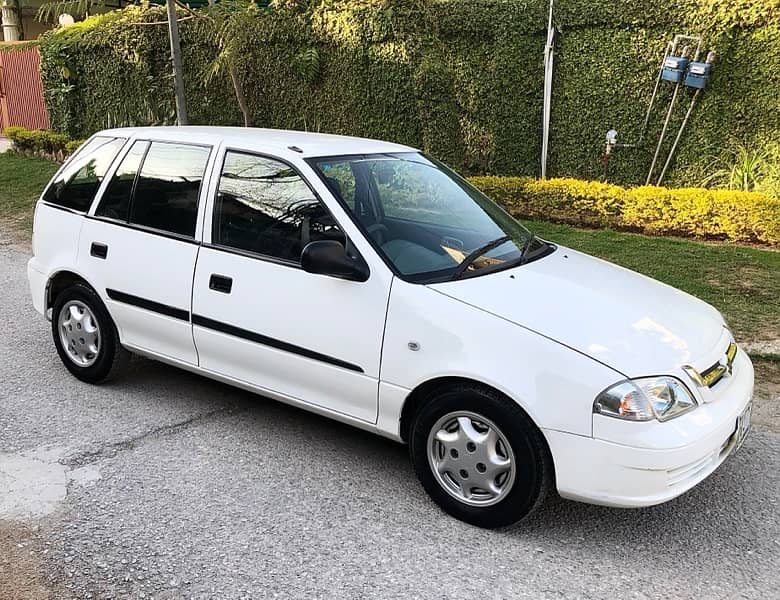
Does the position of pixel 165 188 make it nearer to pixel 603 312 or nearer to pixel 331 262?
pixel 331 262

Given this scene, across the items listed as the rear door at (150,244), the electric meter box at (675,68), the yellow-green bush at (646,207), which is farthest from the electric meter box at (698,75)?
the rear door at (150,244)

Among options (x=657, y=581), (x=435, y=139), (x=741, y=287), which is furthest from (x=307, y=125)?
(x=657, y=581)

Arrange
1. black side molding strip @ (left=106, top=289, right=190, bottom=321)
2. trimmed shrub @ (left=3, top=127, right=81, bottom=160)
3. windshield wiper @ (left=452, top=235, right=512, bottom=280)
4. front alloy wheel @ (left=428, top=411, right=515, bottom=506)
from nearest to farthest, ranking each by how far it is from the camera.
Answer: front alloy wheel @ (left=428, top=411, right=515, bottom=506) → windshield wiper @ (left=452, top=235, right=512, bottom=280) → black side molding strip @ (left=106, top=289, right=190, bottom=321) → trimmed shrub @ (left=3, top=127, right=81, bottom=160)

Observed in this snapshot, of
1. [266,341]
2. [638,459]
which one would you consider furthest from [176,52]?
[638,459]

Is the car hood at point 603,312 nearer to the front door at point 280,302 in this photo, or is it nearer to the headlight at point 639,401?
the headlight at point 639,401

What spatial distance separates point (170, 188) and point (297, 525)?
2.18 m

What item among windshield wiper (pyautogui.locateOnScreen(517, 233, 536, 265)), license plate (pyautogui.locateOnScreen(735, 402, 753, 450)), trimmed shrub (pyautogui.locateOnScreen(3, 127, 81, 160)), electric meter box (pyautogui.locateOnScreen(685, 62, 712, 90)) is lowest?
trimmed shrub (pyautogui.locateOnScreen(3, 127, 81, 160))

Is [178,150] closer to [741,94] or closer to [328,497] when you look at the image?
[328,497]

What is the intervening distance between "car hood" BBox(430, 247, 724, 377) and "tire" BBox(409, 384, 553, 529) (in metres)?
0.40

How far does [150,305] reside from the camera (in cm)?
438

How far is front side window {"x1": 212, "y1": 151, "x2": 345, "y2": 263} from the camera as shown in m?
3.83

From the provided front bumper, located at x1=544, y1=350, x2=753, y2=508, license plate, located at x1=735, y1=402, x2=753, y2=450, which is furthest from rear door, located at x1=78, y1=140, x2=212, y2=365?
license plate, located at x1=735, y1=402, x2=753, y2=450

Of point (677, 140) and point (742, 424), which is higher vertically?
point (677, 140)

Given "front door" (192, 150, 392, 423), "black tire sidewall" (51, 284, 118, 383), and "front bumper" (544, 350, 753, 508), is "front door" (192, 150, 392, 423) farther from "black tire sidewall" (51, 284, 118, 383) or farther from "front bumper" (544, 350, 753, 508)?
"front bumper" (544, 350, 753, 508)
